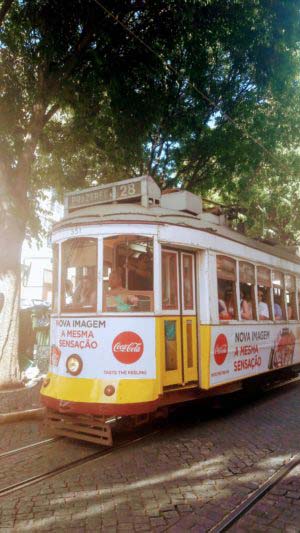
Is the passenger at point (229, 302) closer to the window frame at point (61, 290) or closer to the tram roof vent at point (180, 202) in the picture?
the tram roof vent at point (180, 202)

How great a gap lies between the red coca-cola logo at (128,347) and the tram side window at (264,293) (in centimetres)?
349

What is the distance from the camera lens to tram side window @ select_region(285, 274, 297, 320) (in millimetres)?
9695

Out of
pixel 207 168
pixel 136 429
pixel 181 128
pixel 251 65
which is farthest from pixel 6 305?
pixel 251 65

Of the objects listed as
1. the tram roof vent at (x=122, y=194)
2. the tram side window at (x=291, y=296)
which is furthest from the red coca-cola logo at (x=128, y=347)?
the tram side window at (x=291, y=296)

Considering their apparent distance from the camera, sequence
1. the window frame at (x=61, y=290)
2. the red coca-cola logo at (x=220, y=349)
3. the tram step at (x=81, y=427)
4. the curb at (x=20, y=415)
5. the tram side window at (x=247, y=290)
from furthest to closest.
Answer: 1. the tram side window at (x=247, y=290)
2. the curb at (x=20, y=415)
3. the red coca-cola logo at (x=220, y=349)
4. the window frame at (x=61, y=290)
5. the tram step at (x=81, y=427)

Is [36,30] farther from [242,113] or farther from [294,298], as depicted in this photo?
[294,298]

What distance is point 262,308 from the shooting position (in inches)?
329

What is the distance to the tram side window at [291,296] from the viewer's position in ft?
31.8

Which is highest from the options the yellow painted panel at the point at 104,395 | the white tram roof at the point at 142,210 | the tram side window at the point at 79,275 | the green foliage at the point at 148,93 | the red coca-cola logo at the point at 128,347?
the green foliage at the point at 148,93

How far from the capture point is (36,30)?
9.02m

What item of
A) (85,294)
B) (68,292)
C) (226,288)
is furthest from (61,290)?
(226,288)

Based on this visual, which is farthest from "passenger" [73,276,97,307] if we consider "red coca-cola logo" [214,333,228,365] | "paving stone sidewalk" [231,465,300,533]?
"paving stone sidewalk" [231,465,300,533]

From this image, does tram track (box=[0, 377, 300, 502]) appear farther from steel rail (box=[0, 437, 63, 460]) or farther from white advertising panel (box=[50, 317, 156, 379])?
white advertising panel (box=[50, 317, 156, 379])

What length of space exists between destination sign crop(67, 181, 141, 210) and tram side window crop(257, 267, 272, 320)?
3.27 metres
